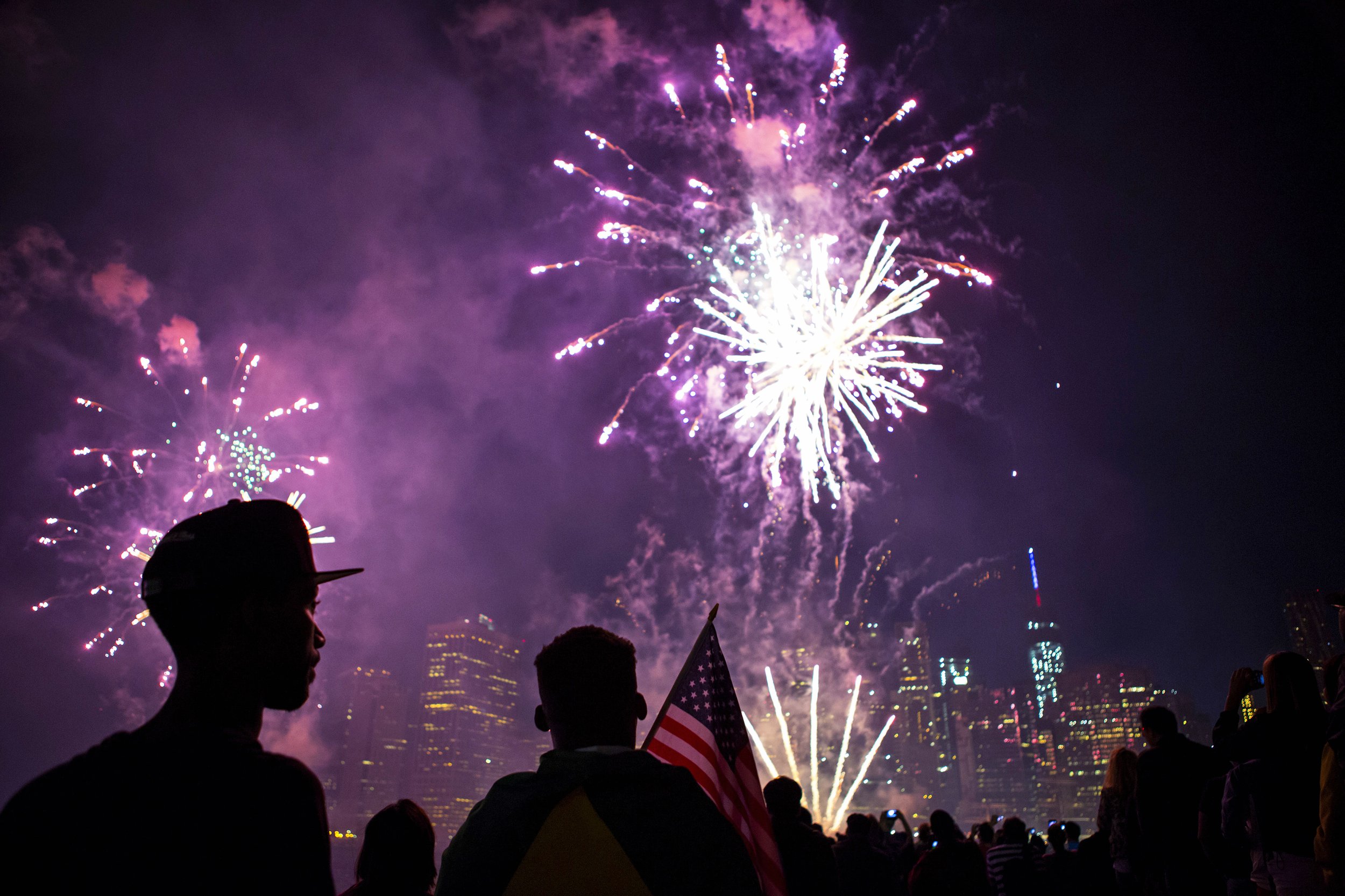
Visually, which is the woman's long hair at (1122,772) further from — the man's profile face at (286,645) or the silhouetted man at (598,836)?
the man's profile face at (286,645)

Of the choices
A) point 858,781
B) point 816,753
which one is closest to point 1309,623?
point 816,753

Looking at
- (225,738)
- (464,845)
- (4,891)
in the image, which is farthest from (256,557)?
(464,845)

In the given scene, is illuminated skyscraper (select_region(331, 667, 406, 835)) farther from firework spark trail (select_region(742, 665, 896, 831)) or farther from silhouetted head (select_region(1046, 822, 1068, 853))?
silhouetted head (select_region(1046, 822, 1068, 853))

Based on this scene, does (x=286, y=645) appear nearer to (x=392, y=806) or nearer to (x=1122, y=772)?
(x=392, y=806)

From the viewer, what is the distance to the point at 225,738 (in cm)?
185

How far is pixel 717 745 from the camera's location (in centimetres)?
439

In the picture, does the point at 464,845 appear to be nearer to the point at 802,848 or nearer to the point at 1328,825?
the point at 802,848

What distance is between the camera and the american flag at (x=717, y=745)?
4160mm

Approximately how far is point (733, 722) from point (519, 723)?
173733mm

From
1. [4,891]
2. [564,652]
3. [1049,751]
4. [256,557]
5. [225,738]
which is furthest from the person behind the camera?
[1049,751]

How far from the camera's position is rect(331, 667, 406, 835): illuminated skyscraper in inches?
Answer: 6156

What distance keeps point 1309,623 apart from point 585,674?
7257 centimetres

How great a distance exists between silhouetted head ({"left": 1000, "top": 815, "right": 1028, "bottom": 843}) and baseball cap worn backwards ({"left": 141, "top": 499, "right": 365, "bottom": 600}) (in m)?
10.4

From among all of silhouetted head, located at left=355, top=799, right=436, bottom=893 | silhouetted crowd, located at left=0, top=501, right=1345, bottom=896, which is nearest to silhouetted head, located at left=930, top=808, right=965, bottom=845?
silhouetted crowd, located at left=0, top=501, right=1345, bottom=896
